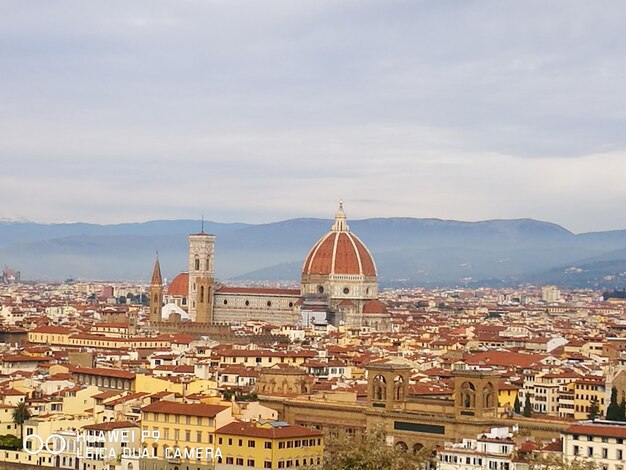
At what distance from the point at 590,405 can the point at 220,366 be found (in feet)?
51.6

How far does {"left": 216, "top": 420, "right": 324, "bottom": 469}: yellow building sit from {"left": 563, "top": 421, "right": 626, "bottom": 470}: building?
21.6 ft

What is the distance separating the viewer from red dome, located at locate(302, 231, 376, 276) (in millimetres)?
121938

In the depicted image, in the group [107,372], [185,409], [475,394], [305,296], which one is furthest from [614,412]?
[305,296]

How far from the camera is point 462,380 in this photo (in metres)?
46.9

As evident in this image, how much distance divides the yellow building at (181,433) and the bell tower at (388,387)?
558 cm

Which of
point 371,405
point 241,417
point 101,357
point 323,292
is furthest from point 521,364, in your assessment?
point 323,292

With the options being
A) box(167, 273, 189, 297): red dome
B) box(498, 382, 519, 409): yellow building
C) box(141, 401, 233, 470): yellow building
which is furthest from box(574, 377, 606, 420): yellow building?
box(167, 273, 189, 297): red dome

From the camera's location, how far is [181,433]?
146 ft

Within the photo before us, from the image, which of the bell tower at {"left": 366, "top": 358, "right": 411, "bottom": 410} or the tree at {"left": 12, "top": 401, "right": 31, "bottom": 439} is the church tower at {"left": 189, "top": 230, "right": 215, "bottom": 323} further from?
the bell tower at {"left": 366, "top": 358, "right": 411, "bottom": 410}

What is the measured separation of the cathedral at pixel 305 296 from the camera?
119 metres

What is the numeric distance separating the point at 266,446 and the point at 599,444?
28.1ft

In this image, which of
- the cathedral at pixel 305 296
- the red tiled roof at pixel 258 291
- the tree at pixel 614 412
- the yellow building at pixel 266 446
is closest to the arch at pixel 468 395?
the yellow building at pixel 266 446

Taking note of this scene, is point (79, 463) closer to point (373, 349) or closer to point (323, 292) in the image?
point (373, 349)

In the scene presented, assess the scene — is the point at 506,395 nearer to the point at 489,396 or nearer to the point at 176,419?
the point at 489,396
